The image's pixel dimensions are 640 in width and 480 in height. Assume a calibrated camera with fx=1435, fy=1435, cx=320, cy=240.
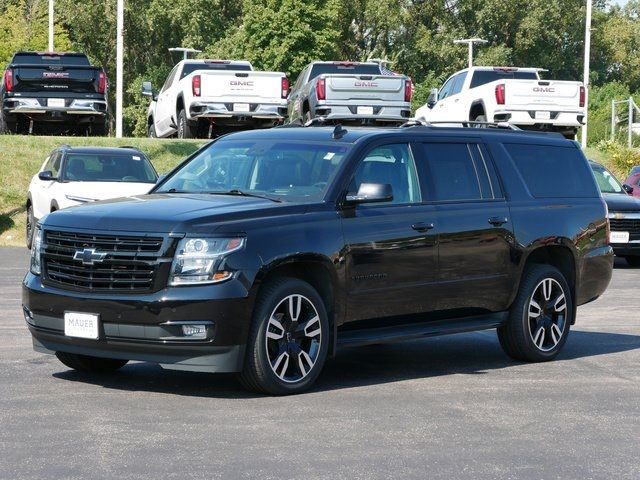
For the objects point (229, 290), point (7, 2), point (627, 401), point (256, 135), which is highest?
point (7, 2)

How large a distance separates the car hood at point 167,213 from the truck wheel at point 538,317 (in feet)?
8.09

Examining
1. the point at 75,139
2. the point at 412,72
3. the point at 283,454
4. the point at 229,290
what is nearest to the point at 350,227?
the point at 229,290

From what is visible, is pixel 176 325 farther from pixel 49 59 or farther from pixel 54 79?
pixel 49 59

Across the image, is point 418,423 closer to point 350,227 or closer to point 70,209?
point 350,227

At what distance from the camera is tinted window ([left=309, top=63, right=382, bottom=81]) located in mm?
32750

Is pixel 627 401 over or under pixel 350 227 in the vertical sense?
under

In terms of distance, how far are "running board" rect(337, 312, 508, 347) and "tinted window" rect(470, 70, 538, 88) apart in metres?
22.2

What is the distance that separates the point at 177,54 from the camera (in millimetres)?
81500

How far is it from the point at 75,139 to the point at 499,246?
2111 cm

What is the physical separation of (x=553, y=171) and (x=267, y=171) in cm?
286

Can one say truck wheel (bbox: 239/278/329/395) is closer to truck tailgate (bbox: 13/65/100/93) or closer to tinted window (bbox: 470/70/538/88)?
truck tailgate (bbox: 13/65/100/93)

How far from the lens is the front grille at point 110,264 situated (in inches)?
351

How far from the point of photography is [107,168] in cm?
2294

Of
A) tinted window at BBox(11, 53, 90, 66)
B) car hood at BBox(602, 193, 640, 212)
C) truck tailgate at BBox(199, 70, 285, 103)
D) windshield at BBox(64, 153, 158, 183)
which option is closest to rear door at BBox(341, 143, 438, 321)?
windshield at BBox(64, 153, 158, 183)
